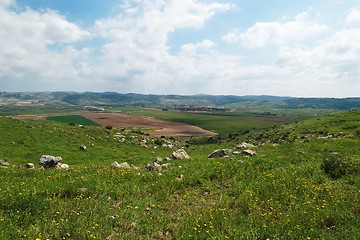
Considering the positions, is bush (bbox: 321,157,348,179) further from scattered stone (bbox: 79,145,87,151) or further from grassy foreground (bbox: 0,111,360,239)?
scattered stone (bbox: 79,145,87,151)

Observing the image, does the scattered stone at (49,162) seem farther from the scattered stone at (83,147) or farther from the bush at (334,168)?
the bush at (334,168)

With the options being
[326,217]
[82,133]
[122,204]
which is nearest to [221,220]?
[326,217]

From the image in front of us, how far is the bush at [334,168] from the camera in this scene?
1406 cm

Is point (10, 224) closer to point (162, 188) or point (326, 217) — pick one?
point (162, 188)

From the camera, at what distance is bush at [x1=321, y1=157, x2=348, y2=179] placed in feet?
46.1

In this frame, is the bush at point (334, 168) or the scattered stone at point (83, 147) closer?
the bush at point (334, 168)

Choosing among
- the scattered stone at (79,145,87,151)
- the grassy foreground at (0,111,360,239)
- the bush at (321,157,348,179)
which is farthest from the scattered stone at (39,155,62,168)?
the bush at (321,157,348,179)

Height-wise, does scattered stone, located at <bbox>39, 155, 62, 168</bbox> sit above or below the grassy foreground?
below

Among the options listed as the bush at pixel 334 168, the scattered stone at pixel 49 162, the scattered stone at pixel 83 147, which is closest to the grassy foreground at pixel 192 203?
the bush at pixel 334 168

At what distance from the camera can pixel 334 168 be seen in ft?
47.9

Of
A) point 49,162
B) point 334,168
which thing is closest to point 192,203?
point 334,168

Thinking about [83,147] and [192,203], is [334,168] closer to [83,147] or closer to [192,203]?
[192,203]

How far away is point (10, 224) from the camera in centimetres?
785

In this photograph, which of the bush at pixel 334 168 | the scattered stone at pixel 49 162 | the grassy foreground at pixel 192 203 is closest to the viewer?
the grassy foreground at pixel 192 203
